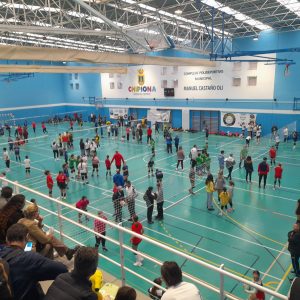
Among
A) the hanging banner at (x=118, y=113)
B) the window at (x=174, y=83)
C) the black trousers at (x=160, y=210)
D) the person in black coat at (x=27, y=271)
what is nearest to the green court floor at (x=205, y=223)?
the black trousers at (x=160, y=210)

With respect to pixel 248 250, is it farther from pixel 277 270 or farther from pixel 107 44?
pixel 107 44

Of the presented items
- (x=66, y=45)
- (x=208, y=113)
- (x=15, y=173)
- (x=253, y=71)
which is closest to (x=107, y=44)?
(x=66, y=45)

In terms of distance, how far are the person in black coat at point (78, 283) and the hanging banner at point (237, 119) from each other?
1172 inches

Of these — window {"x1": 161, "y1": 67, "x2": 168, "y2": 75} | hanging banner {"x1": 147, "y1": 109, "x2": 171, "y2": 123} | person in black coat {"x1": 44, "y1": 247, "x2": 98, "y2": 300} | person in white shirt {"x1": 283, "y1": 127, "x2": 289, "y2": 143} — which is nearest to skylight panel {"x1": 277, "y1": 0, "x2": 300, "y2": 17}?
person in white shirt {"x1": 283, "y1": 127, "x2": 289, "y2": 143}

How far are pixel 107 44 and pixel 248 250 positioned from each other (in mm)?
28538

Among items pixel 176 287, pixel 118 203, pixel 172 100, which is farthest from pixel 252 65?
pixel 176 287

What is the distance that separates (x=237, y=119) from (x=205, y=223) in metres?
21.6

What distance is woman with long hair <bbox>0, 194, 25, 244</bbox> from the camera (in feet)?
13.3

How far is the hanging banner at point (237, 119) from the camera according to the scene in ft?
100

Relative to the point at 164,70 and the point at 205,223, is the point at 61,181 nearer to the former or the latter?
the point at 205,223

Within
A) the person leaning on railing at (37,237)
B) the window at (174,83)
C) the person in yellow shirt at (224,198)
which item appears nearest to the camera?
the person leaning on railing at (37,237)

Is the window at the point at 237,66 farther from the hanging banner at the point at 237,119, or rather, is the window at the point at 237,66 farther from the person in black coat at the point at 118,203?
the person in black coat at the point at 118,203

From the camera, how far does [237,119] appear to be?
31.4 meters

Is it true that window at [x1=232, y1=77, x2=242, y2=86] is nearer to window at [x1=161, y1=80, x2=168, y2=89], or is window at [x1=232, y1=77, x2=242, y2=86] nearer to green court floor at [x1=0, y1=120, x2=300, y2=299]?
window at [x1=161, y1=80, x2=168, y2=89]
